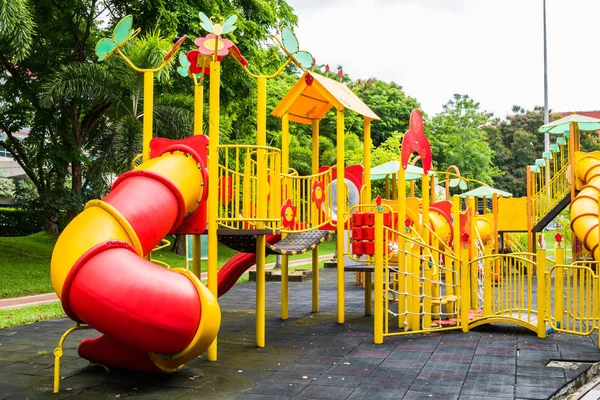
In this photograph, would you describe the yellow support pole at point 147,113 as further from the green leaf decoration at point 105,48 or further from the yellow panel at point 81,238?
the yellow panel at point 81,238

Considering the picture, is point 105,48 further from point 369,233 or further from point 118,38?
point 369,233

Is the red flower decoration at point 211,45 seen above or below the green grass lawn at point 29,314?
above

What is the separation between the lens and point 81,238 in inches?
228

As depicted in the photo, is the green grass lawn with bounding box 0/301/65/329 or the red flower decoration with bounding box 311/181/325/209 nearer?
the red flower decoration with bounding box 311/181/325/209

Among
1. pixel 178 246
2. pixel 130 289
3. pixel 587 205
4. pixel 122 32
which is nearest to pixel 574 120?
pixel 587 205

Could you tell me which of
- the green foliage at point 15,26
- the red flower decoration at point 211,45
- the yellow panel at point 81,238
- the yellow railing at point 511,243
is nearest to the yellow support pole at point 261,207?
the red flower decoration at point 211,45

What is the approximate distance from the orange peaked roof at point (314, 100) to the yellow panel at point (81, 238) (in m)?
4.66

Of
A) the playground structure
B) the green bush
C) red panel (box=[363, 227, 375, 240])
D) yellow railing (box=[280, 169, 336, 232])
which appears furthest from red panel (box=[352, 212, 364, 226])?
the green bush

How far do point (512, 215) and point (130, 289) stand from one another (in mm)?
16465

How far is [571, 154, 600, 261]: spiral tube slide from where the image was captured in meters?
13.1

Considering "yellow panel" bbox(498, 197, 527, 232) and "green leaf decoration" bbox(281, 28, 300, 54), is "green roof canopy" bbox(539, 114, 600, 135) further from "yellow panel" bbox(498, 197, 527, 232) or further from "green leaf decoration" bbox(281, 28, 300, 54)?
"green leaf decoration" bbox(281, 28, 300, 54)

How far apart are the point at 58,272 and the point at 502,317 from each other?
6256mm

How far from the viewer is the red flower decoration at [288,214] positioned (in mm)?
9086

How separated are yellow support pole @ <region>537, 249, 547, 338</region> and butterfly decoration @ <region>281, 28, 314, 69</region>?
4.20 meters
